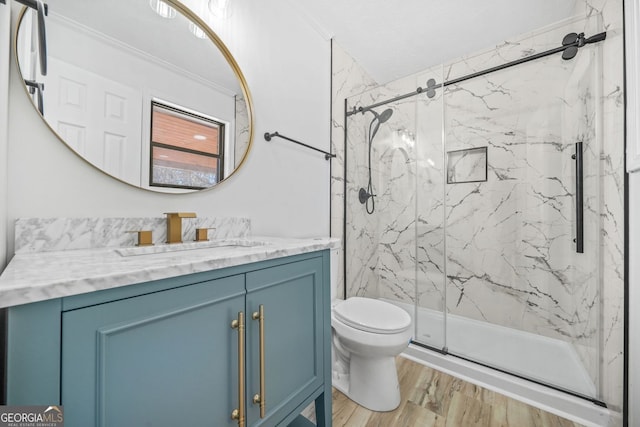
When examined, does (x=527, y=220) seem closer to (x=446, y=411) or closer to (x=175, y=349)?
(x=446, y=411)

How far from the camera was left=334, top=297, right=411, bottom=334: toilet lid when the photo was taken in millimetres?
1404

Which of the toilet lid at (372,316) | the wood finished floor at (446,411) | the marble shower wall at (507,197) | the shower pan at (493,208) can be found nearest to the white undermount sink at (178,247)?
the toilet lid at (372,316)

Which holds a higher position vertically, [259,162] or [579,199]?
[259,162]

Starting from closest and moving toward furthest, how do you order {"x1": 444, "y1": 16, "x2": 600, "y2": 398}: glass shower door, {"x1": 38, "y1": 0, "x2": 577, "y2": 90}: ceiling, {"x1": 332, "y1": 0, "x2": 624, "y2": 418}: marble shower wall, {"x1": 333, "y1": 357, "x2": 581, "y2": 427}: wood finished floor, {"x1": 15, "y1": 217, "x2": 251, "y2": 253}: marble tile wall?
1. {"x1": 15, "y1": 217, "x2": 251, "y2": 253}: marble tile wall
2. {"x1": 38, "y1": 0, "x2": 577, "y2": 90}: ceiling
3. {"x1": 333, "y1": 357, "x2": 581, "y2": 427}: wood finished floor
4. {"x1": 332, "y1": 0, "x2": 624, "y2": 418}: marble shower wall
5. {"x1": 444, "y1": 16, "x2": 600, "y2": 398}: glass shower door

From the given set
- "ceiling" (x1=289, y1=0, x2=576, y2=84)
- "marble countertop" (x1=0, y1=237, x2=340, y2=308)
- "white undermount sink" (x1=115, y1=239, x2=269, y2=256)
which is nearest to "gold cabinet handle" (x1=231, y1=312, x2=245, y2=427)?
"marble countertop" (x1=0, y1=237, x2=340, y2=308)

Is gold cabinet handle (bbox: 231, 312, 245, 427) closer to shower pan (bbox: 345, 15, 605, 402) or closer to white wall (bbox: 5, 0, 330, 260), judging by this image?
white wall (bbox: 5, 0, 330, 260)

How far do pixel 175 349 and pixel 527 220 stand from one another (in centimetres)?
253

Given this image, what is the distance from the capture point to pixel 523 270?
2.15 meters

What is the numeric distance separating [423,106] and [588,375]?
1.96 meters

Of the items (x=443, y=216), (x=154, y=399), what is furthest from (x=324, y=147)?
(x=154, y=399)

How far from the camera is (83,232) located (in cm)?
91

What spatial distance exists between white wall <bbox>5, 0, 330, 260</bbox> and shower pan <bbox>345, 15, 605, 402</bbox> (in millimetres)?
522

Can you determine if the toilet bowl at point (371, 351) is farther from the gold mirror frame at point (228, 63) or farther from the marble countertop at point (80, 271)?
the gold mirror frame at point (228, 63)

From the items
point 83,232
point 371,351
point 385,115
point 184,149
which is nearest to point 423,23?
point 385,115
